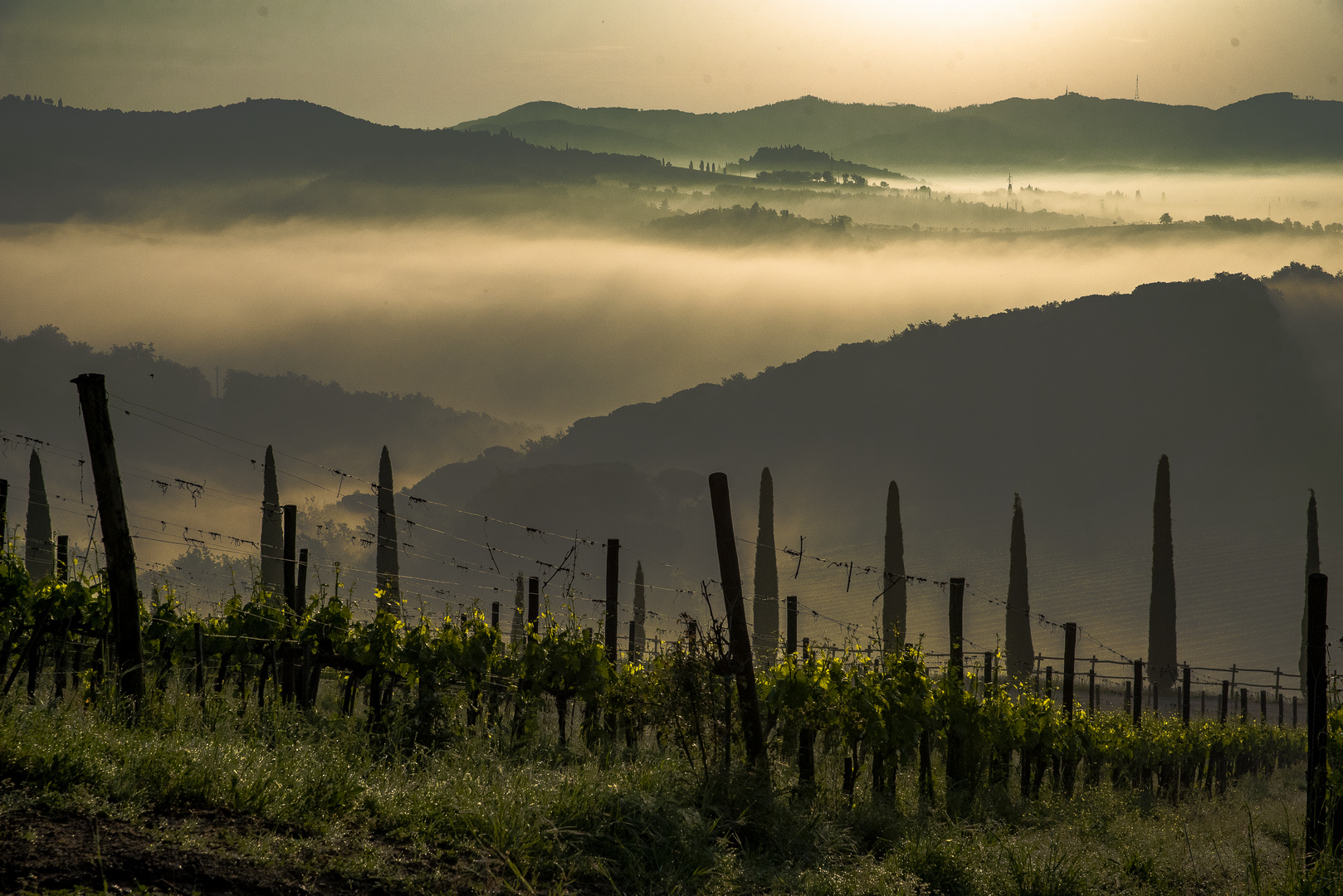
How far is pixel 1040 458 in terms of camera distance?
464ft

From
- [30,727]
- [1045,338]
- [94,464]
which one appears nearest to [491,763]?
[30,727]

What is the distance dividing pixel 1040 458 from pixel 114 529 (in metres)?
144

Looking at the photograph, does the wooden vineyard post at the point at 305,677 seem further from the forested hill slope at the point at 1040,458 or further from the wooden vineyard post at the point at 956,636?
the forested hill slope at the point at 1040,458

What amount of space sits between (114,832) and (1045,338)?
170 meters

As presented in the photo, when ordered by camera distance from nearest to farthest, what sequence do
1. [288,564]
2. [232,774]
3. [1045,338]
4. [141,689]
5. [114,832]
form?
[114,832] → [232,774] → [141,689] → [288,564] → [1045,338]

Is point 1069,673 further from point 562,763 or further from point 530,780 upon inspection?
point 530,780

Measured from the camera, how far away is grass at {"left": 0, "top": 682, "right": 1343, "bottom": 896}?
6.45m

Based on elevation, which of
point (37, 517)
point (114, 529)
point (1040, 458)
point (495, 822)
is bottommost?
point (1040, 458)

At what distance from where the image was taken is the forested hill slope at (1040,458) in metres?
107

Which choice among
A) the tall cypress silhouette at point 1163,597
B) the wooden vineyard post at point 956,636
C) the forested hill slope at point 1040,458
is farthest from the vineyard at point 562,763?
the forested hill slope at point 1040,458

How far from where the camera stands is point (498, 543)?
443ft

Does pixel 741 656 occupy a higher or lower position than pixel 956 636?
higher

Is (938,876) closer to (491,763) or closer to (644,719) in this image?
(491,763)

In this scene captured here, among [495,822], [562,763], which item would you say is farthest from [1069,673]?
[495,822]
